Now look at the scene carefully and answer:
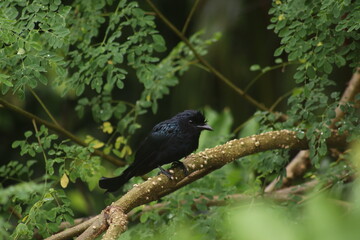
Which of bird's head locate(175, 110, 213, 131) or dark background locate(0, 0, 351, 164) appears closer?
bird's head locate(175, 110, 213, 131)

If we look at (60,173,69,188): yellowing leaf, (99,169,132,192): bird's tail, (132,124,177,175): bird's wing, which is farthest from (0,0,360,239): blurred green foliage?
(132,124,177,175): bird's wing

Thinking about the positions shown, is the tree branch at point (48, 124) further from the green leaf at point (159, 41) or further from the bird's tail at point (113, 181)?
the green leaf at point (159, 41)

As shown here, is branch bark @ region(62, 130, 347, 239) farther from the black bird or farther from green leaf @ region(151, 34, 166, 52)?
green leaf @ region(151, 34, 166, 52)

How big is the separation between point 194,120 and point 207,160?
42 centimetres

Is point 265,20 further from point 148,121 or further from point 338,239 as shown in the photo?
point 338,239

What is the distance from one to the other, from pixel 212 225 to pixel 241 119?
3.49 metres

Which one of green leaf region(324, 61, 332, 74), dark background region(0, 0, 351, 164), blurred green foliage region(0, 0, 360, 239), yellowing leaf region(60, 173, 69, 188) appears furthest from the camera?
dark background region(0, 0, 351, 164)

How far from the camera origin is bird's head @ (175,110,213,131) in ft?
10.4

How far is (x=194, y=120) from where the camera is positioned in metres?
3.21

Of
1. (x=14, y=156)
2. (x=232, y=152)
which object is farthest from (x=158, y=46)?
(x=14, y=156)

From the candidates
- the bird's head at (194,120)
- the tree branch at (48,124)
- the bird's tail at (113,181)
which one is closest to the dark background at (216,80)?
the tree branch at (48,124)

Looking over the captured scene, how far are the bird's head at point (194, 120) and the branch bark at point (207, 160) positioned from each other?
9.6 inches

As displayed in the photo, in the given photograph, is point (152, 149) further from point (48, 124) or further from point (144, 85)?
point (48, 124)

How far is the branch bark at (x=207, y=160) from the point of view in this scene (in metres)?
2.41
